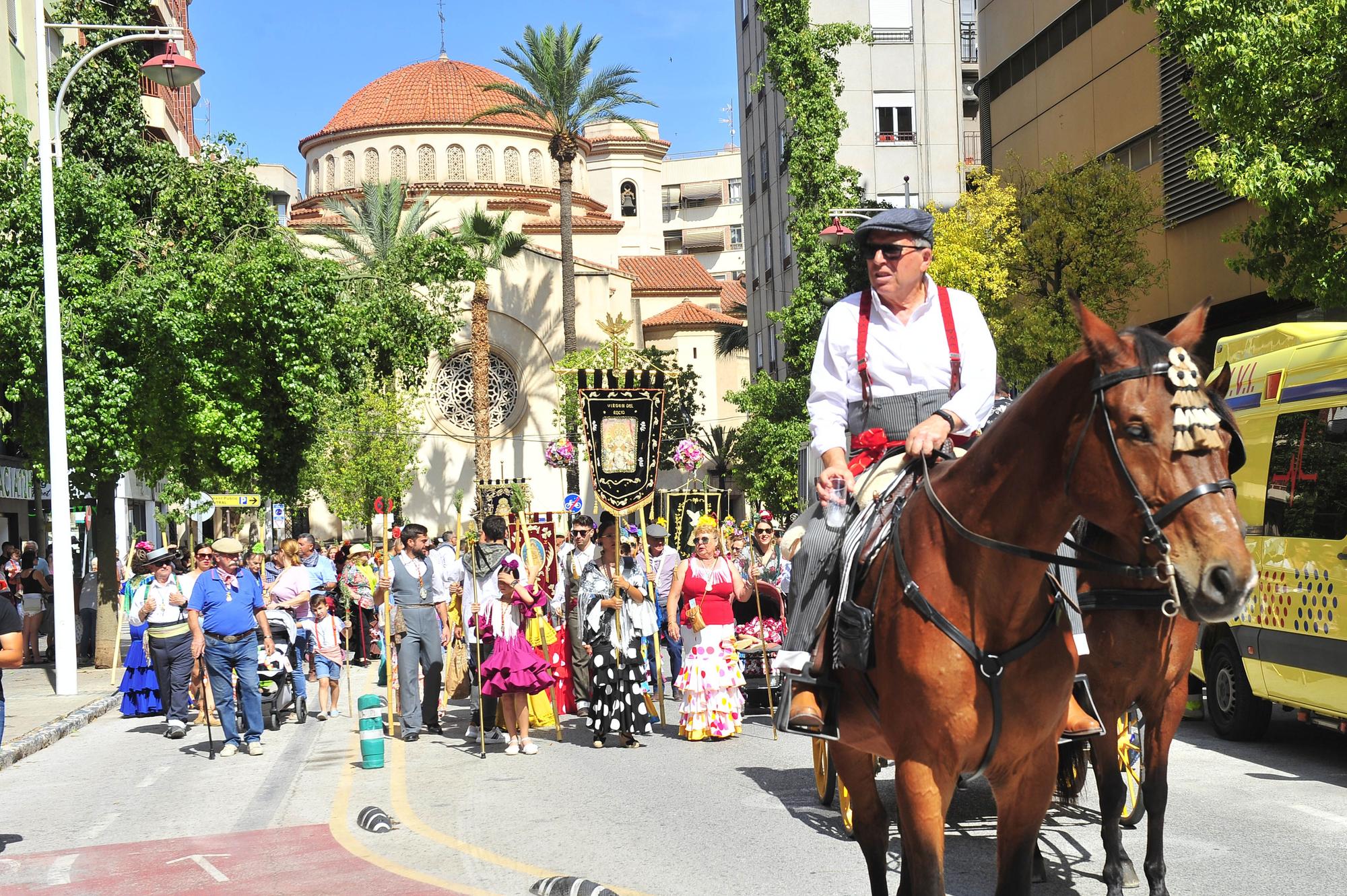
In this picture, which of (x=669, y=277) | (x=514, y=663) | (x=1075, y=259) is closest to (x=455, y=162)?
(x=669, y=277)

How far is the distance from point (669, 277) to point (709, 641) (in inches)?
2528

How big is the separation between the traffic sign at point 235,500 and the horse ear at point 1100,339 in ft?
108

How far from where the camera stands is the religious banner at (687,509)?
88.8ft

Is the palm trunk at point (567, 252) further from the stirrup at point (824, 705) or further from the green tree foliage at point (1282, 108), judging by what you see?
the stirrup at point (824, 705)

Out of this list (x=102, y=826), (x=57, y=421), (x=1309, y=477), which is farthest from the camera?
(x=57, y=421)

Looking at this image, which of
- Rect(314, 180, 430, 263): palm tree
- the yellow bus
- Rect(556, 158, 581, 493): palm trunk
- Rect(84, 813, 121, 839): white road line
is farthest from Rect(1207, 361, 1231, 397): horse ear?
Rect(314, 180, 430, 263): palm tree

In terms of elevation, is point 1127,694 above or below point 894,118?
below

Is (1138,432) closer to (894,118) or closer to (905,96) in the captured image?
(894,118)

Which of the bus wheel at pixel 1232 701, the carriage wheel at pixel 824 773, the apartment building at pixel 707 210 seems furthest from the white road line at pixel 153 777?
the apartment building at pixel 707 210

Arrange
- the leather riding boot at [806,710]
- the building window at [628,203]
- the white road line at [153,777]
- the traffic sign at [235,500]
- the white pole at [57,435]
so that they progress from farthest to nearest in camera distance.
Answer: the building window at [628,203]
the traffic sign at [235,500]
the white pole at [57,435]
the white road line at [153,777]
the leather riding boot at [806,710]

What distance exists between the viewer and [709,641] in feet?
46.0

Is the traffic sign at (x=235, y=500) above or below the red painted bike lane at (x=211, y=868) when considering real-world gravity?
above

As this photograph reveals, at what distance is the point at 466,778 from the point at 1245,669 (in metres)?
6.42

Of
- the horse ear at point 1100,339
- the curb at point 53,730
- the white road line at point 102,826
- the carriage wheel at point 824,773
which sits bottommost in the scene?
the curb at point 53,730
